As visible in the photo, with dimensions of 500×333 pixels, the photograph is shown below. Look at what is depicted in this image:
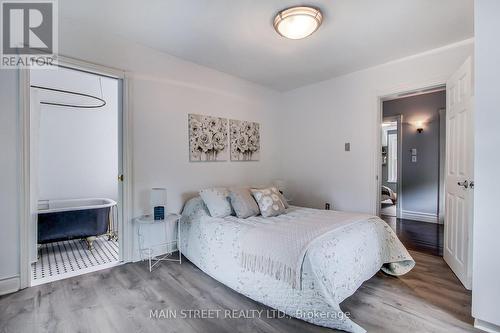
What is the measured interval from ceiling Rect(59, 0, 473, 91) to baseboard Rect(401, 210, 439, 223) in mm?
3295

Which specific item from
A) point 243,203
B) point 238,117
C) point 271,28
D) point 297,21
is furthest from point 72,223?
point 297,21

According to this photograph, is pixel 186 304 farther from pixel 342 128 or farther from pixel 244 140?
→ pixel 342 128

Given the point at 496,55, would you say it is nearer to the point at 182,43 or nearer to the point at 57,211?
the point at 182,43

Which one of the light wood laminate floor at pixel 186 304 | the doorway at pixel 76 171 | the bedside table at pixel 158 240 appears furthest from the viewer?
the doorway at pixel 76 171

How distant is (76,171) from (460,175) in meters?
5.34

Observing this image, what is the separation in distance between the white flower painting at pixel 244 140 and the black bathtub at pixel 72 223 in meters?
2.04

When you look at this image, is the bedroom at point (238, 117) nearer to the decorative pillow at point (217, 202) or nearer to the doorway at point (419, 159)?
the decorative pillow at point (217, 202)

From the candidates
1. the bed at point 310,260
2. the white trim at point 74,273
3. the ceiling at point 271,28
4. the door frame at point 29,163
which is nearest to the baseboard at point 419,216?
the bed at point 310,260

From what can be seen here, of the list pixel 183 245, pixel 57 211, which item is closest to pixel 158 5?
pixel 183 245

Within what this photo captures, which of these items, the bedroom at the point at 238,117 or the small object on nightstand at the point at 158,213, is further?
the small object on nightstand at the point at 158,213

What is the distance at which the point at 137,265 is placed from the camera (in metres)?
2.76

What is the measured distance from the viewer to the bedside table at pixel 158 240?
2.83 metres

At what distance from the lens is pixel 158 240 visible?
306cm

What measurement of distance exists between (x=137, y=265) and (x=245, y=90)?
2.95 m
